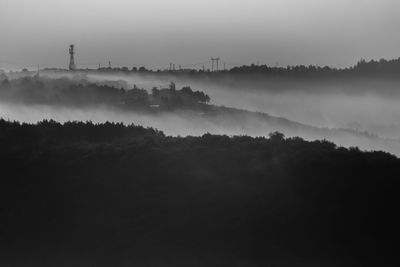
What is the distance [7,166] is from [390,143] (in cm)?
3728

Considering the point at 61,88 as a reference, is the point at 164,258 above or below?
below

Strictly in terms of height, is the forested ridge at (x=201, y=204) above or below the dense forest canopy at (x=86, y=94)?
below

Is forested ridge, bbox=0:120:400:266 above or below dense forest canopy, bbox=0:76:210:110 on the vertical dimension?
below

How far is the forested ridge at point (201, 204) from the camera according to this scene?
66.5 m

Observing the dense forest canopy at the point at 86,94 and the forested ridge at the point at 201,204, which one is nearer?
the forested ridge at the point at 201,204

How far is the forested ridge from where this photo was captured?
66.5m

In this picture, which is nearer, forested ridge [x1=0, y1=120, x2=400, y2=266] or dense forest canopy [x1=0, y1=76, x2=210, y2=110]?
forested ridge [x1=0, y1=120, x2=400, y2=266]

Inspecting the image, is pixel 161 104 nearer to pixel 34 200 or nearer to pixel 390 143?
pixel 390 143

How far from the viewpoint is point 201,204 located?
7088 centimetres

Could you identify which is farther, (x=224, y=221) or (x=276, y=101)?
(x=276, y=101)

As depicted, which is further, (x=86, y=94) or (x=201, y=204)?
(x=86, y=94)

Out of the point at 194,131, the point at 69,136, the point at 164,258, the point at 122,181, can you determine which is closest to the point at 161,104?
the point at 194,131

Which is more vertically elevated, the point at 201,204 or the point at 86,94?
the point at 86,94

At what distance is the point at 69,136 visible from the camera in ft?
275
